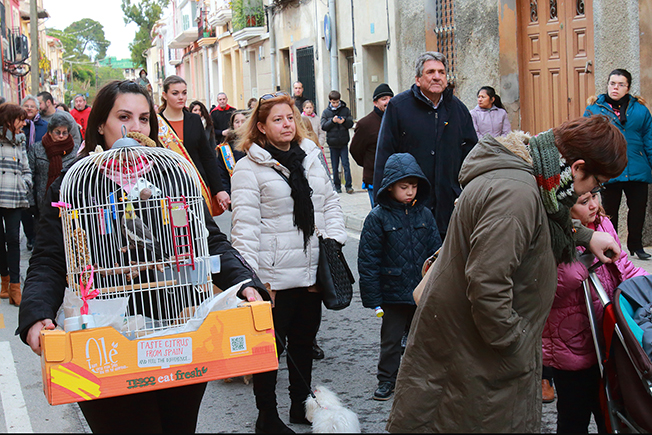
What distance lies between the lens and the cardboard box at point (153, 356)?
2.13 meters

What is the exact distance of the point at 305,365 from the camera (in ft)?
14.0

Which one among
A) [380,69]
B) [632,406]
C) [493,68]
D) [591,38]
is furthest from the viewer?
[380,69]

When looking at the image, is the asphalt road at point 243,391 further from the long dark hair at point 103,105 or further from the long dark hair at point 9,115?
the long dark hair at point 9,115

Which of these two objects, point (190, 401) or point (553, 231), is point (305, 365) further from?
point (553, 231)

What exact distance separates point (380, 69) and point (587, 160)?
1434 centimetres

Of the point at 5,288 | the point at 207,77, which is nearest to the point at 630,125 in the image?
the point at 5,288

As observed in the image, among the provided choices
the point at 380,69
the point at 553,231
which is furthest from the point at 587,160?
the point at 380,69

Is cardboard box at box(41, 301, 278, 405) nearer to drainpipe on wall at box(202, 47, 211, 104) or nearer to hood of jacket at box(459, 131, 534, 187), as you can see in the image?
hood of jacket at box(459, 131, 534, 187)

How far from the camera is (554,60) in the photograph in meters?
10.5

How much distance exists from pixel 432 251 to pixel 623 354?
6.28 ft

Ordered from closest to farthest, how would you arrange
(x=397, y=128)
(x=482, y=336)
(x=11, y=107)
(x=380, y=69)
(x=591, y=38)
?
(x=482, y=336)
(x=397, y=128)
(x=11, y=107)
(x=591, y=38)
(x=380, y=69)

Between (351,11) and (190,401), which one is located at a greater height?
(351,11)

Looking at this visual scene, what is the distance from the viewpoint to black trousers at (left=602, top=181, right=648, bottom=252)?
26.3 ft

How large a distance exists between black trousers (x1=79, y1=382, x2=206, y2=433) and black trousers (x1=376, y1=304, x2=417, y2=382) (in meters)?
2.20
